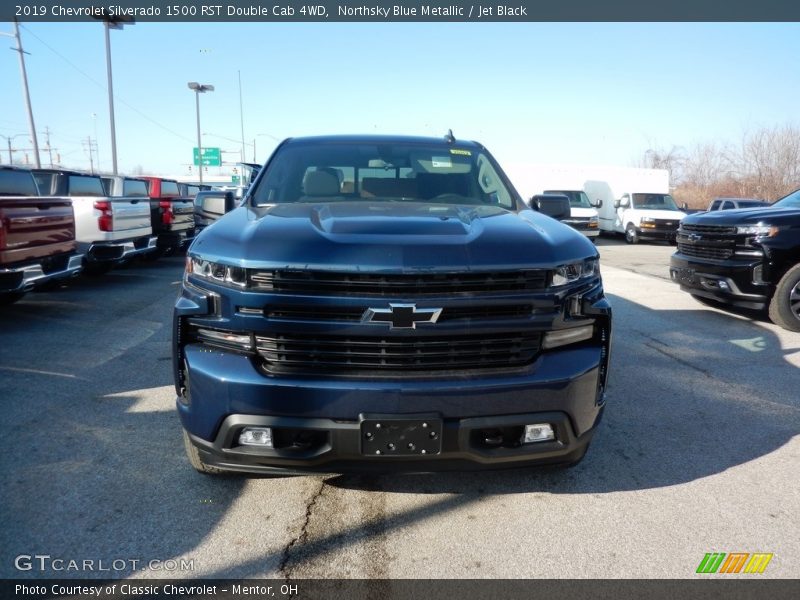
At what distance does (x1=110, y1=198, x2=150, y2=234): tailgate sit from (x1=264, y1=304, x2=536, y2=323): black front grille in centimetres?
781

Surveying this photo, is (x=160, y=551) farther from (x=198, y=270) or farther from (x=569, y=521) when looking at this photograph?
(x=569, y=521)

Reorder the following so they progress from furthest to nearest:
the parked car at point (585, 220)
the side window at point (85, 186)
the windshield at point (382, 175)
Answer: the parked car at point (585, 220), the side window at point (85, 186), the windshield at point (382, 175)

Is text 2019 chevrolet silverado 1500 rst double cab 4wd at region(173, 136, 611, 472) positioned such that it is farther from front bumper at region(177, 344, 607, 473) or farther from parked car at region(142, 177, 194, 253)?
parked car at region(142, 177, 194, 253)

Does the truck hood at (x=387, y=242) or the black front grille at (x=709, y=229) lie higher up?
the truck hood at (x=387, y=242)

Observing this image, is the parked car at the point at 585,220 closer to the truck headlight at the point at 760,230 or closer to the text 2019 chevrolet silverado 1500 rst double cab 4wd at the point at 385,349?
the truck headlight at the point at 760,230

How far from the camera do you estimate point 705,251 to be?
7.30m

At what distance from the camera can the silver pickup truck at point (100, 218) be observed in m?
8.82

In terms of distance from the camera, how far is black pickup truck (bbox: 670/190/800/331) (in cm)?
656

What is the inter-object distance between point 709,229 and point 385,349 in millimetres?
6307

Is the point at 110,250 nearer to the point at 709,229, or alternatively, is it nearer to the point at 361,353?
the point at 361,353

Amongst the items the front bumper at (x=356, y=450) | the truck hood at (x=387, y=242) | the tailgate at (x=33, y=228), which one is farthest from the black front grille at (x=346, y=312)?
the tailgate at (x=33, y=228)

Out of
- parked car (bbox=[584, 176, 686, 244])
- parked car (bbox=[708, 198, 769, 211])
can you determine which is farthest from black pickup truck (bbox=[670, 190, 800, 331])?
parked car (bbox=[708, 198, 769, 211])

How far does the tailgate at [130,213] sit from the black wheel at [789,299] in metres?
9.33

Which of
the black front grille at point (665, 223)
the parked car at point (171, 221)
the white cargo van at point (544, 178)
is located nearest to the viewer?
the parked car at point (171, 221)
